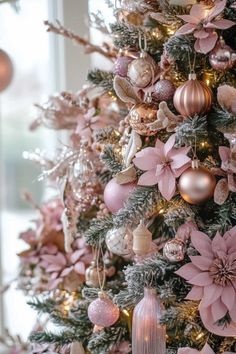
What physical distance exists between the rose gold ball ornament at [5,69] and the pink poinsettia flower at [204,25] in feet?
1.29

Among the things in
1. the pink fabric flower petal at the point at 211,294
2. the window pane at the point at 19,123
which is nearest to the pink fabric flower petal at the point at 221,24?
the pink fabric flower petal at the point at 211,294

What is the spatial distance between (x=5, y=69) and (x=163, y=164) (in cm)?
42

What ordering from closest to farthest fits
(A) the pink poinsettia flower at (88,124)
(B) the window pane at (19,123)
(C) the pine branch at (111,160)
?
(C) the pine branch at (111,160) → (A) the pink poinsettia flower at (88,124) → (B) the window pane at (19,123)

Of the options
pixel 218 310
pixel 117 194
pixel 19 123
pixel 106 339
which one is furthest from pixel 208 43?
pixel 19 123

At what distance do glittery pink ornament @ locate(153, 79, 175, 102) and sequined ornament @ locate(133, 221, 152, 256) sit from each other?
0.18 meters

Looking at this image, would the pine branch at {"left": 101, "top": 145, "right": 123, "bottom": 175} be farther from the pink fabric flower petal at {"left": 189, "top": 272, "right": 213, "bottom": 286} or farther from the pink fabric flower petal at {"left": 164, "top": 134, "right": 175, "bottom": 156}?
the pink fabric flower petal at {"left": 189, "top": 272, "right": 213, "bottom": 286}

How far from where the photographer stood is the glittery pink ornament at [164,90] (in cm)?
71

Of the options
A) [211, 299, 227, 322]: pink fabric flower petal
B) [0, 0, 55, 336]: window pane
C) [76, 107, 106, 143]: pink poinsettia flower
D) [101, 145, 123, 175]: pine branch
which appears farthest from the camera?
[0, 0, 55, 336]: window pane

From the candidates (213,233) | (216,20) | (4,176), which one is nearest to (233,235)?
(213,233)

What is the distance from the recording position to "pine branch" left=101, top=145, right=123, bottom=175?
0.76 m

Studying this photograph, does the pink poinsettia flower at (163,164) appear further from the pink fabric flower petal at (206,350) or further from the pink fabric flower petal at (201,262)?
the pink fabric flower petal at (206,350)

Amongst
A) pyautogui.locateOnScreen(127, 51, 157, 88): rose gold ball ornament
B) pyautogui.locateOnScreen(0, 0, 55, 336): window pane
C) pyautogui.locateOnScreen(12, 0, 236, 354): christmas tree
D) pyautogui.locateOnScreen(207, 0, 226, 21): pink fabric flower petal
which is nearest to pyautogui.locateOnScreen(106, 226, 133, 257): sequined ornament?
pyautogui.locateOnScreen(12, 0, 236, 354): christmas tree

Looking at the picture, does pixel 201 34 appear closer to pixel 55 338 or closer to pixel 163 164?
pixel 163 164

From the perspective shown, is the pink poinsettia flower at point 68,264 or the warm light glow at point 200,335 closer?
the warm light glow at point 200,335
